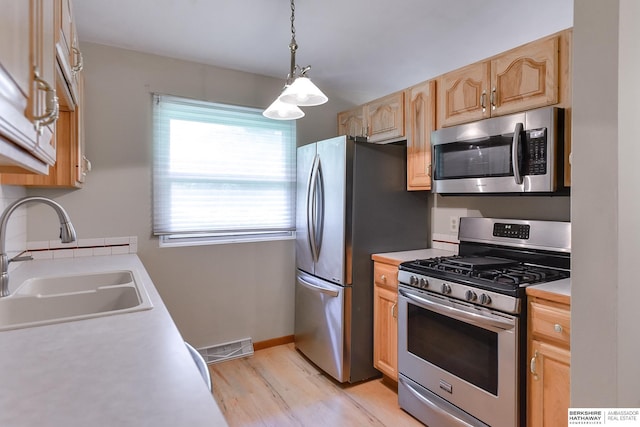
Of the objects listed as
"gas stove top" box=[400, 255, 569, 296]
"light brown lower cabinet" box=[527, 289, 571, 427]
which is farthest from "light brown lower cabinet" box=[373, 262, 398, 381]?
"light brown lower cabinet" box=[527, 289, 571, 427]

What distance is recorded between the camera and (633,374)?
4.19 ft

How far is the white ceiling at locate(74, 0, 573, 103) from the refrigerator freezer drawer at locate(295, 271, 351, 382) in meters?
1.71

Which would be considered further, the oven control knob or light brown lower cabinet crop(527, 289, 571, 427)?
the oven control knob

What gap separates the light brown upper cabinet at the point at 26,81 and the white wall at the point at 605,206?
1.62 meters

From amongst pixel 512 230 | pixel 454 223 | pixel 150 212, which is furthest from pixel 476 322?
pixel 150 212

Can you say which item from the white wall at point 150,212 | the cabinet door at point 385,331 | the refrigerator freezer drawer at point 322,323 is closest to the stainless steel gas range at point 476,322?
the cabinet door at point 385,331

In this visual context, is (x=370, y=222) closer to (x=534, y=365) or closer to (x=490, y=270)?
(x=490, y=270)

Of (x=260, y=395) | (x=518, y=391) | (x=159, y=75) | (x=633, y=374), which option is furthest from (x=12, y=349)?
(x=159, y=75)

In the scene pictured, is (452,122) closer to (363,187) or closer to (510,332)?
(363,187)

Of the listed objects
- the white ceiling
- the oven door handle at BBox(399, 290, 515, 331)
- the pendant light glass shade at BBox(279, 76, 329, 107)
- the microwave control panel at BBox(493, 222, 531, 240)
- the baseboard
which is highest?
the white ceiling

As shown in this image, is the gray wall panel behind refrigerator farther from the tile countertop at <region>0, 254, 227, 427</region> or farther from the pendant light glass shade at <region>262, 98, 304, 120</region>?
the tile countertop at <region>0, 254, 227, 427</region>

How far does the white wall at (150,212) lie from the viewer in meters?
2.46

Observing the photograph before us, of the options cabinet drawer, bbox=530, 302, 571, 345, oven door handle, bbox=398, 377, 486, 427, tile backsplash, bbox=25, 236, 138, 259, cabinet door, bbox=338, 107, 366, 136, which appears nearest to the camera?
cabinet drawer, bbox=530, 302, 571, 345

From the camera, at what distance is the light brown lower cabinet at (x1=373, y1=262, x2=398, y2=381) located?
91.6 inches
